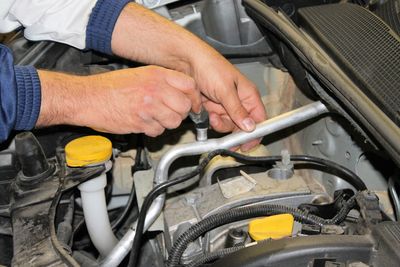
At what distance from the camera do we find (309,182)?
1.14m

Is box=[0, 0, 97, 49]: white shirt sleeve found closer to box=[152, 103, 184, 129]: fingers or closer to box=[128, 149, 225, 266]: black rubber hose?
box=[152, 103, 184, 129]: fingers

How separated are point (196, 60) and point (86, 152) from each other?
13.4 inches

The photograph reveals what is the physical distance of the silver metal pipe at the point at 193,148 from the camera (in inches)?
38.1

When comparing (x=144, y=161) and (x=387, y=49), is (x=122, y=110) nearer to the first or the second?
(x=144, y=161)

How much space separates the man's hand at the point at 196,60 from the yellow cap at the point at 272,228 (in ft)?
0.81

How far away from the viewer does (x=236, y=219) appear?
889 millimetres

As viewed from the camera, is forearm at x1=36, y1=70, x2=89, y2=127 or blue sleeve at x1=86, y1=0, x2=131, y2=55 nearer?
forearm at x1=36, y1=70, x2=89, y2=127

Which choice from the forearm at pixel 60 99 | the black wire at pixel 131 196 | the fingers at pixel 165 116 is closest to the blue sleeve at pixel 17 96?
the forearm at pixel 60 99

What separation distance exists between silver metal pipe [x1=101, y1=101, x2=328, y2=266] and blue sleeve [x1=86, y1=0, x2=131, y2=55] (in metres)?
0.36

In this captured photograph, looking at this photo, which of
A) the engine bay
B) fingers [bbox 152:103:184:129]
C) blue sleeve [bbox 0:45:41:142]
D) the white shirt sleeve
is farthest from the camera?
the white shirt sleeve

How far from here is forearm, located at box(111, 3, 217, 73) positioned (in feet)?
3.80

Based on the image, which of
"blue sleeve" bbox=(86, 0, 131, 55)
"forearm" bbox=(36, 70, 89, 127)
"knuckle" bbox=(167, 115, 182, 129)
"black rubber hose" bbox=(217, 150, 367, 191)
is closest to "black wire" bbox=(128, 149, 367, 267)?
"black rubber hose" bbox=(217, 150, 367, 191)

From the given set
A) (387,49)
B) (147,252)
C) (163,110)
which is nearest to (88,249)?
(147,252)

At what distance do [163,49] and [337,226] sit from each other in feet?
1.99
